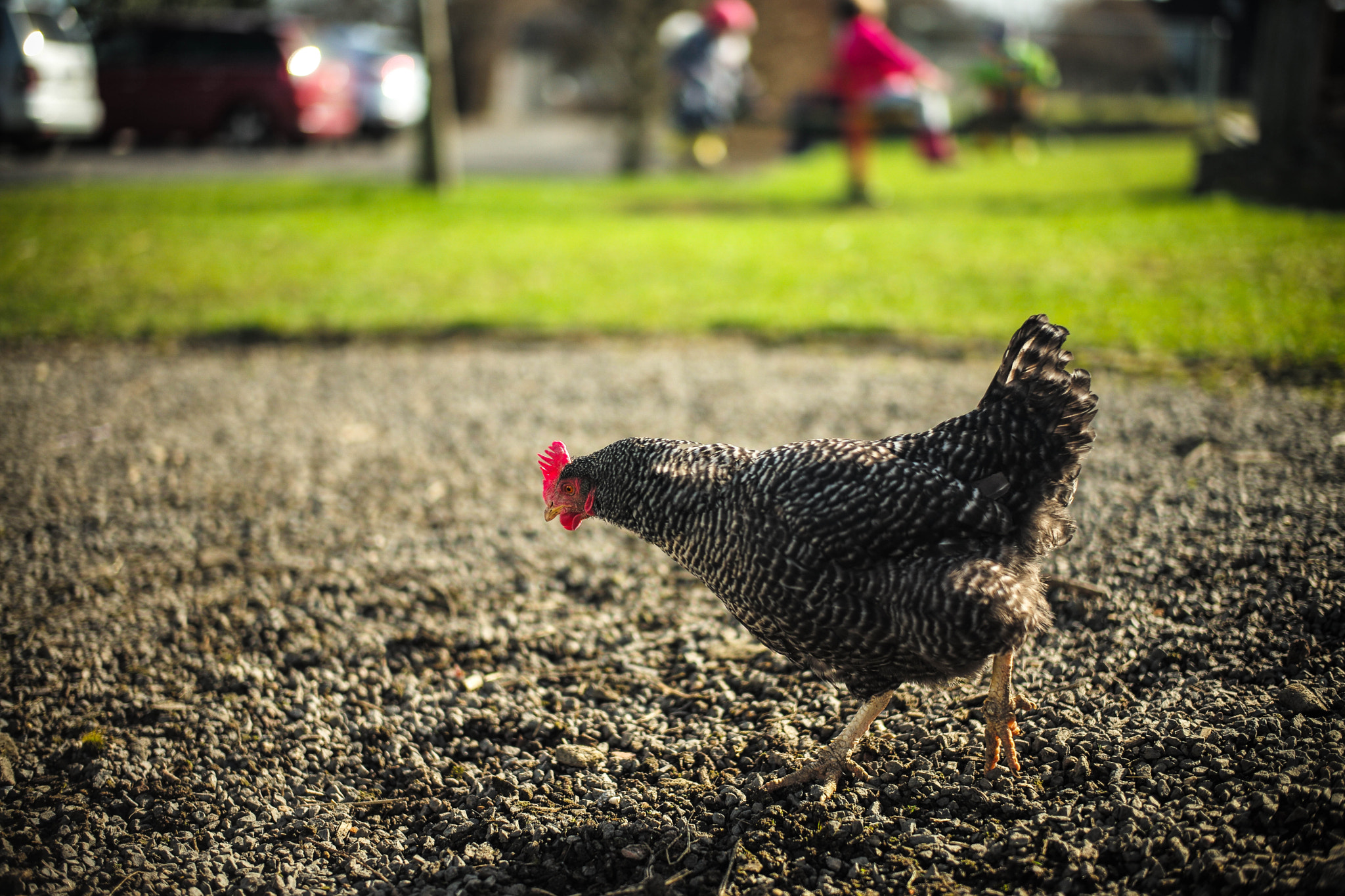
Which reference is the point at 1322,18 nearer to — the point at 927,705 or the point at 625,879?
the point at 927,705

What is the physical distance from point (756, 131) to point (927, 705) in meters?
18.7

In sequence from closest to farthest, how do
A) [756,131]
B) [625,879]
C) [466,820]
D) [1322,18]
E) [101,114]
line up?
[625,879] → [466,820] → [1322,18] → [101,114] → [756,131]

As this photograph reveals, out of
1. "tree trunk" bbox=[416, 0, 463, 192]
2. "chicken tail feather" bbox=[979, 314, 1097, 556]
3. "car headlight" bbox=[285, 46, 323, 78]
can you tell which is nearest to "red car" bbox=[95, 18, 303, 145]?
"car headlight" bbox=[285, 46, 323, 78]

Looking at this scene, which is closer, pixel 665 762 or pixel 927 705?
pixel 665 762

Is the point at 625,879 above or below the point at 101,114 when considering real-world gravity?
below

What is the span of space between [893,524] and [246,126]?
15.9 metres

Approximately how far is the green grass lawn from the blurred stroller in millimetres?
3847

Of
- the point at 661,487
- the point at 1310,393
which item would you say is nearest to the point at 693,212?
the point at 1310,393

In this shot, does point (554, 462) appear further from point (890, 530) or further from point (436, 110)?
point (436, 110)

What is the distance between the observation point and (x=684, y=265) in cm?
815

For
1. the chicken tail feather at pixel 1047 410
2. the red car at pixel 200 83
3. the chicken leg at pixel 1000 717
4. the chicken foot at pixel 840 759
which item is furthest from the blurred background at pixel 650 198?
the chicken foot at pixel 840 759

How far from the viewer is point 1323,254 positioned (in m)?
6.72

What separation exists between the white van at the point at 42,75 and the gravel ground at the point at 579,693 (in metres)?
9.24

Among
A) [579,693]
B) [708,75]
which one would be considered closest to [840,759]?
[579,693]
